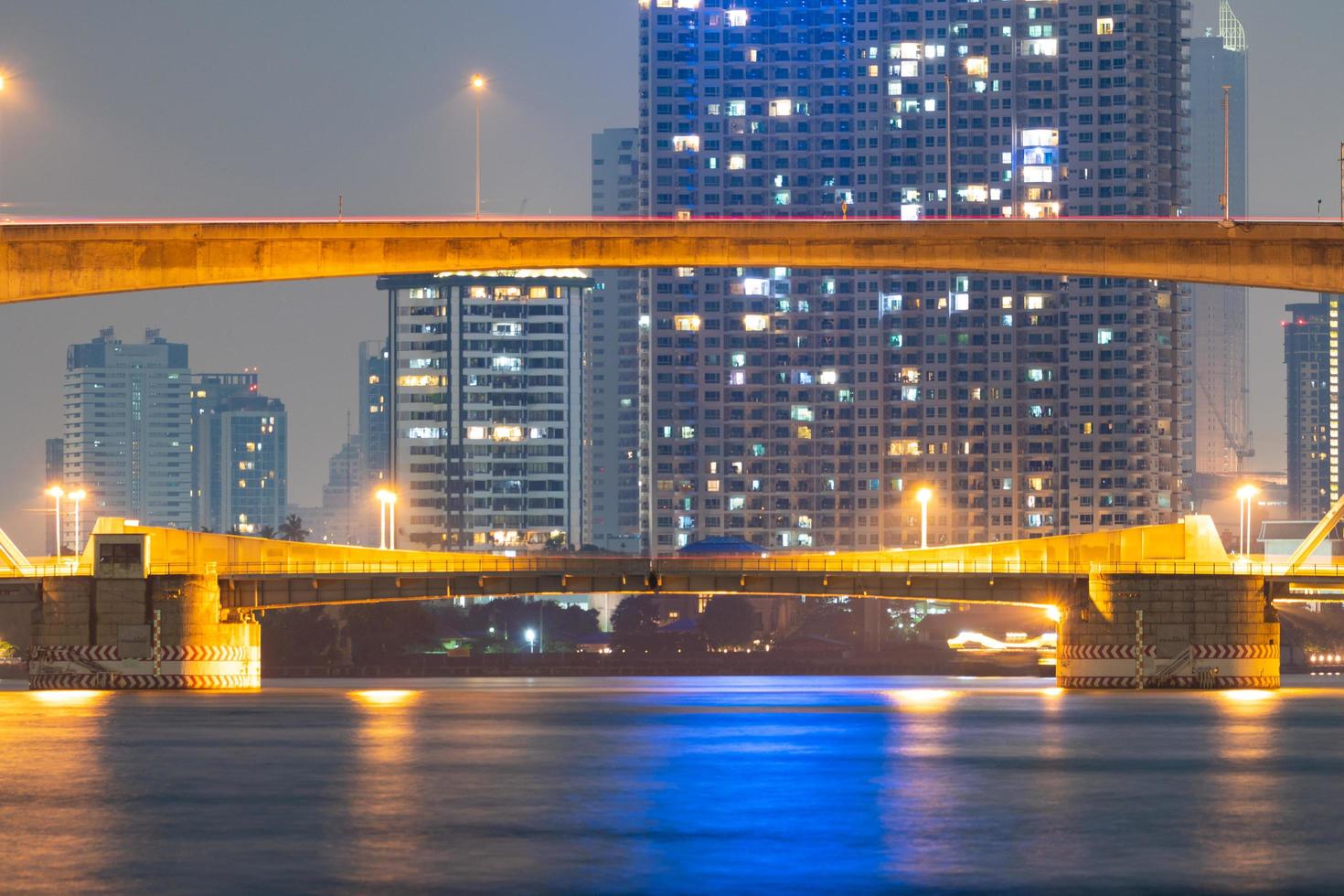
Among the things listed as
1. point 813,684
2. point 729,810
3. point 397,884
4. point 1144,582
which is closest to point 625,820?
point 729,810

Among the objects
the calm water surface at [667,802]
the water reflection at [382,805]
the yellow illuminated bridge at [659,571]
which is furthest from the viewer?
the yellow illuminated bridge at [659,571]

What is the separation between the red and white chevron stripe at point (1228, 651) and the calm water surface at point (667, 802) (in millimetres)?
23722

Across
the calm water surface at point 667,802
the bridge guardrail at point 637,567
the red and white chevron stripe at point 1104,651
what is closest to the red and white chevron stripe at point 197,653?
the bridge guardrail at point 637,567

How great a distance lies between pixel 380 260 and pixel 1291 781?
200 feet

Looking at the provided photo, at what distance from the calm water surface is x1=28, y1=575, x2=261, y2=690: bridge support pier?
2555cm

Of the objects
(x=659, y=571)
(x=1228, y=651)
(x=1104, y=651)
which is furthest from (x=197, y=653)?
(x=1228, y=651)

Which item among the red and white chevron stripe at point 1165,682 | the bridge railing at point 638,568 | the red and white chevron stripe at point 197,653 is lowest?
the red and white chevron stripe at point 1165,682

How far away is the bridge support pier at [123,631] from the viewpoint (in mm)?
124438

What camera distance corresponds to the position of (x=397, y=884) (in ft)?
135

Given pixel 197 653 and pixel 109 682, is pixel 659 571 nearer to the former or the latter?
pixel 197 653

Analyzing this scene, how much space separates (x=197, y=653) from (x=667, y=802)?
248 ft

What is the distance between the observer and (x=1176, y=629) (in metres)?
123

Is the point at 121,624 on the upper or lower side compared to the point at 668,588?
lower

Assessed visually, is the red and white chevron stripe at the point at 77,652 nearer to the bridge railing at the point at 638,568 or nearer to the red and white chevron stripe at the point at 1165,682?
the bridge railing at the point at 638,568
